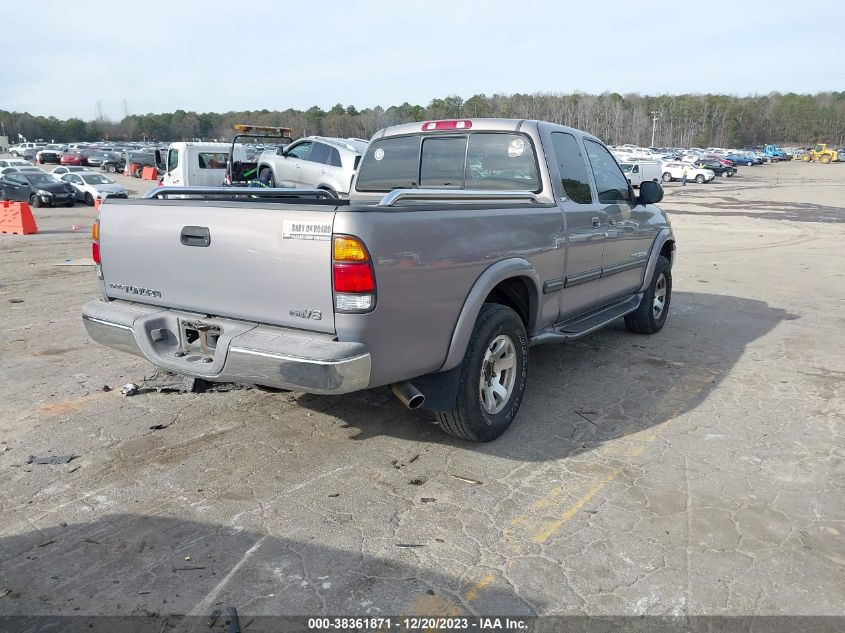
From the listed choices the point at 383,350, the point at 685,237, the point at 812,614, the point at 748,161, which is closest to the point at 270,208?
the point at 383,350

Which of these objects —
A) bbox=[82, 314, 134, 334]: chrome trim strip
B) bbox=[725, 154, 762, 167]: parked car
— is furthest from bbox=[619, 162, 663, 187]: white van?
bbox=[725, 154, 762, 167]: parked car

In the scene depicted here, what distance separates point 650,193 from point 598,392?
2.10 m

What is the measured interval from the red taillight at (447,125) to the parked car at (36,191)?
22.7 m

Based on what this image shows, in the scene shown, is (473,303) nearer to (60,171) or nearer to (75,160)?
(60,171)

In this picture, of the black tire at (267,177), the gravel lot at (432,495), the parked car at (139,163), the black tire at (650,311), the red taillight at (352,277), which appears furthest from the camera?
the parked car at (139,163)

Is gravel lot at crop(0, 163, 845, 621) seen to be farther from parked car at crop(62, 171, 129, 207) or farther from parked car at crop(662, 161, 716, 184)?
parked car at crop(662, 161, 716, 184)

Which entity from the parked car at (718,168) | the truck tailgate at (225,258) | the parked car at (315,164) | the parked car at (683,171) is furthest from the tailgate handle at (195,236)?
the parked car at (718,168)

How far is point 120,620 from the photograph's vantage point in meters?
2.53

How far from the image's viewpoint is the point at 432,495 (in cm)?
353

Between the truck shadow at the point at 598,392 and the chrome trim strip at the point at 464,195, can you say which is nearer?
the chrome trim strip at the point at 464,195

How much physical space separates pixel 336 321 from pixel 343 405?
166 cm

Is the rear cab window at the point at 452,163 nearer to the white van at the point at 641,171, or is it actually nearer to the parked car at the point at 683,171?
the white van at the point at 641,171

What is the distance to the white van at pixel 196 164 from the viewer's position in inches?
714

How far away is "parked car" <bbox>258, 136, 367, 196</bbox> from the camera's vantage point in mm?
14469
